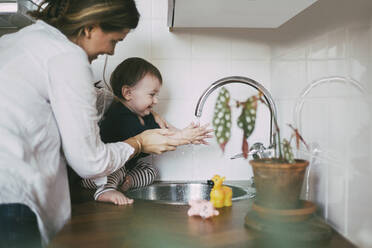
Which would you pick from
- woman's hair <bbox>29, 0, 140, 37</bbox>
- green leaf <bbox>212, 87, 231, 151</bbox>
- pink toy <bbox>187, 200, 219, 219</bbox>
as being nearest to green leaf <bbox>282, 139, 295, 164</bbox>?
green leaf <bbox>212, 87, 231, 151</bbox>

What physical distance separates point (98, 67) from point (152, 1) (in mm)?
349

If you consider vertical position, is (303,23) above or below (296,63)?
above

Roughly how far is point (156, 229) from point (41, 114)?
1.24ft

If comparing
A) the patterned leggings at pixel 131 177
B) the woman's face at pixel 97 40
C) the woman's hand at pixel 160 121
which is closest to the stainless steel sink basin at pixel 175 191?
the patterned leggings at pixel 131 177

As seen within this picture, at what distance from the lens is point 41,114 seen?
0.90m

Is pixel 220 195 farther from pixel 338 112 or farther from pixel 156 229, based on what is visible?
pixel 338 112

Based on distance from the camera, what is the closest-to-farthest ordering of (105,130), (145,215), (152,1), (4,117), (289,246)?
(289,246) < (4,117) < (145,215) < (105,130) < (152,1)

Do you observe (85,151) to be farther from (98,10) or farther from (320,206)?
(320,206)

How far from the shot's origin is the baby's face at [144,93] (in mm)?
1417

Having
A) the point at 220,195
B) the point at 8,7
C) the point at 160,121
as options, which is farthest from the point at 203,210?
the point at 8,7

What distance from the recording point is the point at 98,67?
159cm

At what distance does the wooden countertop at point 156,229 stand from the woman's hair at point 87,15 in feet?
1.56

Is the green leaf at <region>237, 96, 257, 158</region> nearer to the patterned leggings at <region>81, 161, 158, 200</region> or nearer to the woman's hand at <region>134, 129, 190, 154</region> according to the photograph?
the woman's hand at <region>134, 129, 190, 154</region>

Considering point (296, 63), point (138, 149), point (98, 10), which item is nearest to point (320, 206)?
point (296, 63)
